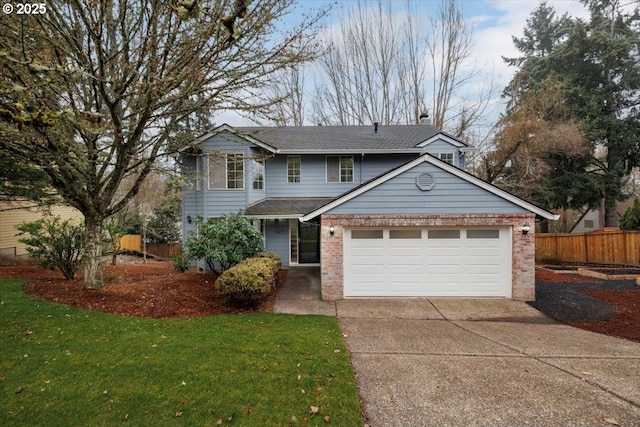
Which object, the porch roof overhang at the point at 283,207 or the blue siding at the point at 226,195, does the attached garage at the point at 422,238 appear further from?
the blue siding at the point at 226,195

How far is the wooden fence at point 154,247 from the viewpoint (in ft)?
66.4

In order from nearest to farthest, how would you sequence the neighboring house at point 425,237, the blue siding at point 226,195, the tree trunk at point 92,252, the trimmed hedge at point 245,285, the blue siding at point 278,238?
the trimmed hedge at point 245,285 < the tree trunk at point 92,252 < the neighboring house at point 425,237 < the blue siding at point 226,195 < the blue siding at point 278,238

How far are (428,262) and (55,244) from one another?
36.4ft

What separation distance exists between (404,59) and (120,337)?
23639mm

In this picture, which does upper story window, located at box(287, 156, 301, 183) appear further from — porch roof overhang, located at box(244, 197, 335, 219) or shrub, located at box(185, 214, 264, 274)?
shrub, located at box(185, 214, 264, 274)

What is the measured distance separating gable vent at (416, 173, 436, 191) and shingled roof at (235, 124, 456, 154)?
4.97 m

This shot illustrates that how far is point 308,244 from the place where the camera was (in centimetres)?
1340

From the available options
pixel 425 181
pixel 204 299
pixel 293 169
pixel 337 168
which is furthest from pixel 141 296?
pixel 337 168

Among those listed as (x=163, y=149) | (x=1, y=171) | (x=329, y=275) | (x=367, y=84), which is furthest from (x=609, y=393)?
(x=367, y=84)

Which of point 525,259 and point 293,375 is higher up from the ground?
point 525,259

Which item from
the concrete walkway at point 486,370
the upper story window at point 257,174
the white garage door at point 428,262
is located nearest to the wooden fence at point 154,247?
the upper story window at point 257,174

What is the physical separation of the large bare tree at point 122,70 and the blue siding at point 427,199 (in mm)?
3949

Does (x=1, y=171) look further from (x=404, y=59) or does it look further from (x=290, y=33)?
(x=404, y=59)

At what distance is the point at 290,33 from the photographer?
715cm
